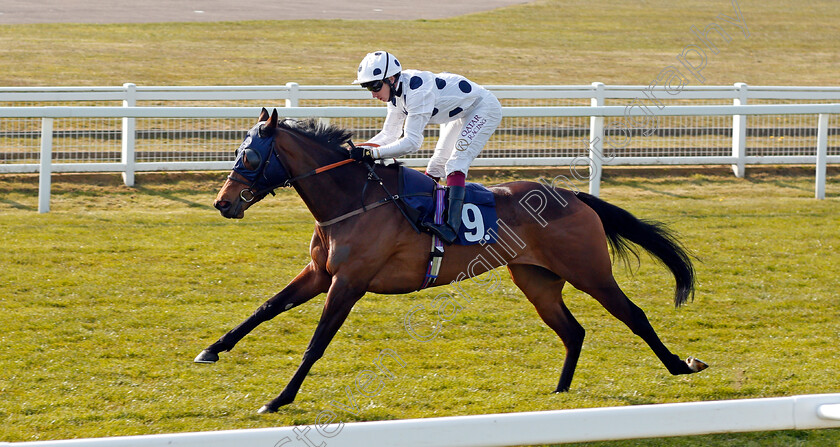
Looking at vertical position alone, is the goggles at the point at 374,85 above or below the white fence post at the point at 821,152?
above

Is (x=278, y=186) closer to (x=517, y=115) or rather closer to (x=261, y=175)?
(x=261, y=175)

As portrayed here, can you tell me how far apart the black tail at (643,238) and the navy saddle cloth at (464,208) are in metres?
0.62

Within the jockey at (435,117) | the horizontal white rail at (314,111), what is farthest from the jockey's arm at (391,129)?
the horizontal white rail at (314,111)

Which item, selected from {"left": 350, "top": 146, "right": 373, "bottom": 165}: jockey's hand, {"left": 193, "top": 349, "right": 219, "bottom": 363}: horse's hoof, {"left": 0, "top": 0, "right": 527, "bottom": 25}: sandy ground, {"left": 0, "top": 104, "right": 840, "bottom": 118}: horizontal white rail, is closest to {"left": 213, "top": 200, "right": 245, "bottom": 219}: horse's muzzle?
{"left": 350, "top": 146, "right": 373, "bottom": 165}: jockey's hand

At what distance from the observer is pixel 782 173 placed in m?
11.3

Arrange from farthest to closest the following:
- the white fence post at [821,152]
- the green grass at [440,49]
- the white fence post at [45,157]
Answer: the green grass at [440,49], the white fence post at [821,152], the white fence post at [45,157]

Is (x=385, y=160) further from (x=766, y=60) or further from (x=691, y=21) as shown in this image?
(x=691, y=21)

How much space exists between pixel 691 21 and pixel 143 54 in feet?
44.4

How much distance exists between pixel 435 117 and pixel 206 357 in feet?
5.64

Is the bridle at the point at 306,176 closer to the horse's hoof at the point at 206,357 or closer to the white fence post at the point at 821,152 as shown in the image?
the horse's hoof at the point at 206,357

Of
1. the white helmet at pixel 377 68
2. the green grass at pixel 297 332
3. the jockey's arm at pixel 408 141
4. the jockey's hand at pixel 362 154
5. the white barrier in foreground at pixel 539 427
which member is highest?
the white helmet at pixel 377 68

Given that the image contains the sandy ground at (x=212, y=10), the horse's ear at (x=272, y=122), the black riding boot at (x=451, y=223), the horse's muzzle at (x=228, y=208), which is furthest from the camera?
the sandy ground at (x=212, y=10)

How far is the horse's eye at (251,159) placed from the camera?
4516 millimetres

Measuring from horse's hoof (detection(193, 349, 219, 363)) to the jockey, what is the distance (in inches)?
48.9
